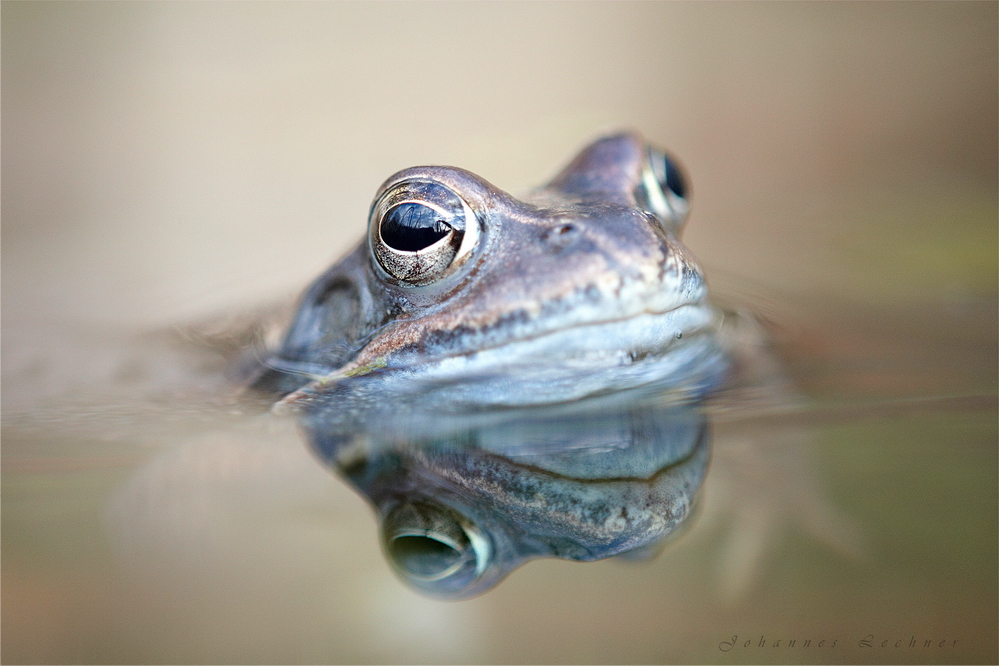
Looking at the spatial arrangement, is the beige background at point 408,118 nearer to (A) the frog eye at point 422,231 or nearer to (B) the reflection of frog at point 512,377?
(B) the reflection of frog at point 512,377

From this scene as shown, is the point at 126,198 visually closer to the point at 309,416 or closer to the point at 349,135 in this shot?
the point at 349,135

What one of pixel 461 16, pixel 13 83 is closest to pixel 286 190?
pixel 461 16

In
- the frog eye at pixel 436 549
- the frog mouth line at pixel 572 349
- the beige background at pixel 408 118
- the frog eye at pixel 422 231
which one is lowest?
the frog eye at pixel 436 549

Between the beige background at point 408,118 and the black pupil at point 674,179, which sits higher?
the beige background at point 408,118

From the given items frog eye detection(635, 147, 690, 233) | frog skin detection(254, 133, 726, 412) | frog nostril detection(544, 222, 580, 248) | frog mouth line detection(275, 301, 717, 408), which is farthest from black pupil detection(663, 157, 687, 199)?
frog nostril detection(544, 222, 580, 248)

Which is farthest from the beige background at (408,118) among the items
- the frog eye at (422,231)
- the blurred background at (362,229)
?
the frog eye at (422,231)

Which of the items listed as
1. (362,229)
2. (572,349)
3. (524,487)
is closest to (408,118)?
(362,229)
